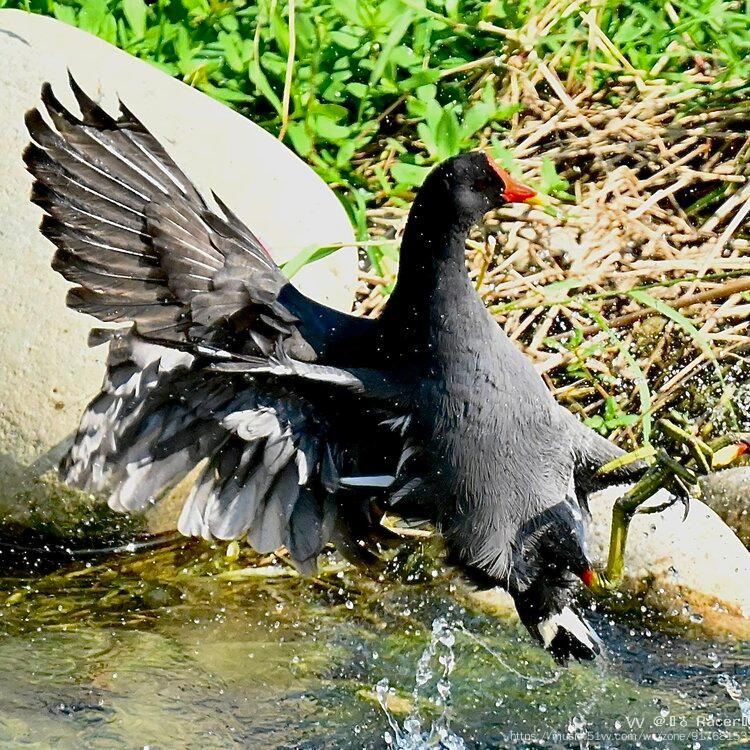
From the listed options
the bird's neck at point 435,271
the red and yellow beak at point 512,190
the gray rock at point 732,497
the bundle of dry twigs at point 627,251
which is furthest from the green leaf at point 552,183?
the bird's neck at point 435,271

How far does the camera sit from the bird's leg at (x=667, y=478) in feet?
10.1

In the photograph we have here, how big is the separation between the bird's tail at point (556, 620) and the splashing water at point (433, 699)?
0.82 ft

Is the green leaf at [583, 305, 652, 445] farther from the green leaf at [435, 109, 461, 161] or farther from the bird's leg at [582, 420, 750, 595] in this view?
the green leaf at [435, 109, 461, 161]

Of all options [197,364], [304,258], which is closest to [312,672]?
[197,364]

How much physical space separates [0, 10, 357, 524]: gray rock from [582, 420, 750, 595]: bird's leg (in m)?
1.25

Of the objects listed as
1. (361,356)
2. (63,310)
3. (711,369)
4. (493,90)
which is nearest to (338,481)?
(361,356)

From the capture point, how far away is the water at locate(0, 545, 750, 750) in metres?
3.08

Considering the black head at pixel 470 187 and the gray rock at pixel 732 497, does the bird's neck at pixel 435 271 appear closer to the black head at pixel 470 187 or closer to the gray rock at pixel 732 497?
the black head at pixel 470 187

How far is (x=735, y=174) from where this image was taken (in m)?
4.82

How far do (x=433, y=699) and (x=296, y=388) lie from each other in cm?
83

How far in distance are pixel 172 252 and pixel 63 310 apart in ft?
2.96

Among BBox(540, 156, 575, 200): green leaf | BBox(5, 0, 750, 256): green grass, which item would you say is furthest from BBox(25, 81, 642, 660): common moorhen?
BBox(5, 0, 750, 256): green grass

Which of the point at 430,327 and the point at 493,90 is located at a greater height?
the point at 493,90

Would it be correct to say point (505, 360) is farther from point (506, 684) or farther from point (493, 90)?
point (493, 90)
